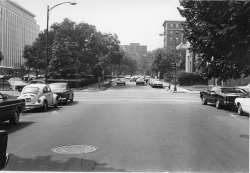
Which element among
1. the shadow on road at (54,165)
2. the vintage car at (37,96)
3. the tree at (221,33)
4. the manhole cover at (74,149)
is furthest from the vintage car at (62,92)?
the shadow on road at (54,165)

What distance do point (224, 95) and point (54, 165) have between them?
14.8m

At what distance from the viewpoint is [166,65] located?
8162 centimetres

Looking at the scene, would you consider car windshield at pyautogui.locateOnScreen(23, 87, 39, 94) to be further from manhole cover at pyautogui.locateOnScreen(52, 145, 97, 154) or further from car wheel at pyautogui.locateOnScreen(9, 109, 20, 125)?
manhole cover at pyautogui.locateOnScreen(52, 145, 97, 154)

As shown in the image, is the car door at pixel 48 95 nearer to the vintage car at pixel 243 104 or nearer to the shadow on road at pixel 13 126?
the shadow on road at pixel 13 126

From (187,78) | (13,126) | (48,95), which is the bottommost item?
(13,126)

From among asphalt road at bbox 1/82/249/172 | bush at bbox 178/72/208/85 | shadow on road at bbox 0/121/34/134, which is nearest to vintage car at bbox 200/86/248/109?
asphalt road at bbox 1/82/249/172

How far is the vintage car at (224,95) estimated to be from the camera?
1983 centimetres

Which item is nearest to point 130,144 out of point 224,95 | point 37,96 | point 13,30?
point 37,96

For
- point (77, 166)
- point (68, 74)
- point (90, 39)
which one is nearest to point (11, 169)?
point (77, 166)

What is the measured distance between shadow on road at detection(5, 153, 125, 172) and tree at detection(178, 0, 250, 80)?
12.3m

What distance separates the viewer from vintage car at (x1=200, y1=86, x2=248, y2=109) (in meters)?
19.8

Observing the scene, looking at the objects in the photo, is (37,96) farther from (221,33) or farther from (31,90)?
(221,33)

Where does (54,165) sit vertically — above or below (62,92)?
below

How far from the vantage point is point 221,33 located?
18031 millimetres
